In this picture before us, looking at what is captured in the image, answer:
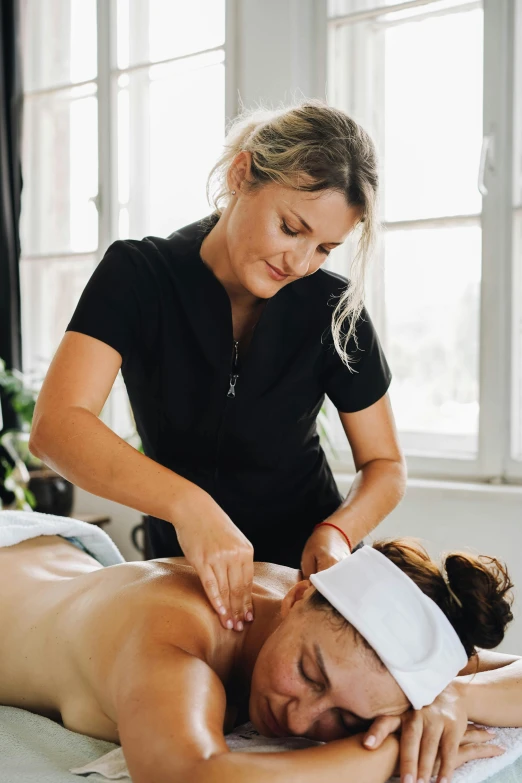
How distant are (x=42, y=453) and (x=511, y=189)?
6.00ft

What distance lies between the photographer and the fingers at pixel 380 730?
1.07 metres

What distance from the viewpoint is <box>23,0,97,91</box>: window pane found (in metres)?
3.80

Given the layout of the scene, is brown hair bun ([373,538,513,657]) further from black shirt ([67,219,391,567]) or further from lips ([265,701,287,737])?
black shirt ([67,219,391,567])

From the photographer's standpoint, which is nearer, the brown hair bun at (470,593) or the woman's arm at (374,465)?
the brown hair bun at (470,593)

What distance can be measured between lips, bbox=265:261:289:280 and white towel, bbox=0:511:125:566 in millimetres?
718

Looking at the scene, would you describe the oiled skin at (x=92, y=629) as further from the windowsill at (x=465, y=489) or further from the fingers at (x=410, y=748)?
the windowsill at (x=465, y=489)

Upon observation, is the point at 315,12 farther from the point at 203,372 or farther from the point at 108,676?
the point at 108,676

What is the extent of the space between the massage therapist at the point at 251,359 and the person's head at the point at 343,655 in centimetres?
15

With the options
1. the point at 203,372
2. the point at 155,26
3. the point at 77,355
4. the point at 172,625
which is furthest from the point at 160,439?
the point at 155,26

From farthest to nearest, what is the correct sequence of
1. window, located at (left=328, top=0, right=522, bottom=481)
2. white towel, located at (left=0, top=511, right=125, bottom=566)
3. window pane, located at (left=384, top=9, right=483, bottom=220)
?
1. window pane, located at (left=384, top=9, right=483, bottom=220)
2. window, located at (left=328, top=0, right=522, bottom=481)
3. white towel, located at (left=0, top=511, right=125, bottom=566)

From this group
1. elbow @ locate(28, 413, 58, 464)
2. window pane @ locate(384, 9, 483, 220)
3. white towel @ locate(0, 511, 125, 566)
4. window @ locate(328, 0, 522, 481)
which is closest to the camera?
elbow @ locate(28, 413, 58, 464)

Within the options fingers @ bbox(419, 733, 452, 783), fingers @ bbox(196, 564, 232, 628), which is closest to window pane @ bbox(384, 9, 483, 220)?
fingers @ bbox(196, 564, 232, 628)

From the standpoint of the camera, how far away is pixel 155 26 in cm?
355

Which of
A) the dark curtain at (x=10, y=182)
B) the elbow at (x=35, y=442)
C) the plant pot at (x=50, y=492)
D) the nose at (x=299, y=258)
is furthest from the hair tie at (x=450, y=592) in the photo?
the dark curtain at (x=10, y=182)
